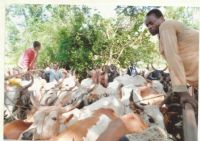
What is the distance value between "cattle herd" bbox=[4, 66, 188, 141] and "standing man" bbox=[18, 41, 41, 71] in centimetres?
5

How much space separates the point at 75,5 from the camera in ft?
9.72

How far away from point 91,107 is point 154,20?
0.59 meters

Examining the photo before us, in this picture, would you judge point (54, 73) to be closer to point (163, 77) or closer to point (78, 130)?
point (78, 130)

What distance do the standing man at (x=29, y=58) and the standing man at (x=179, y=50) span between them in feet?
2.04

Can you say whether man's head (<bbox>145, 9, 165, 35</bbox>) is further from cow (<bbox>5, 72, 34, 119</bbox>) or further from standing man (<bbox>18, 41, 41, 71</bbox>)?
cow (<bbox>5, 72, 34, 119</bbox>)

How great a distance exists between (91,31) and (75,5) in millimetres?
167

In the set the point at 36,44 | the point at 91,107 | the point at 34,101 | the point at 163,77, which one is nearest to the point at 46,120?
the point at 34,101

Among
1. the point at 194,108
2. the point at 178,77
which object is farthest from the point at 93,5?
the point at 194,108

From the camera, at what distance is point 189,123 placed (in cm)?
295

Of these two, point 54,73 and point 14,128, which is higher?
point 54,73

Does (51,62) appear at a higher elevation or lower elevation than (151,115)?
higher

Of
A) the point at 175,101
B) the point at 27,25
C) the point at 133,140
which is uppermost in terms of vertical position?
the point at 27,25

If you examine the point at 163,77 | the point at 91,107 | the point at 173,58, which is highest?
the point at 173,58

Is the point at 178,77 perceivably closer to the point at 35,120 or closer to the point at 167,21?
the point at 167,21
